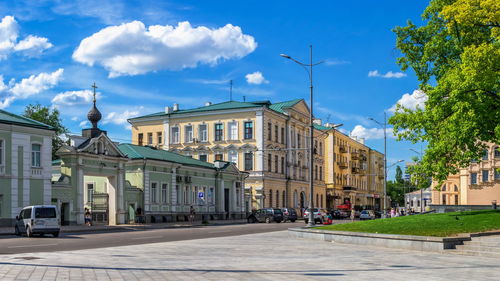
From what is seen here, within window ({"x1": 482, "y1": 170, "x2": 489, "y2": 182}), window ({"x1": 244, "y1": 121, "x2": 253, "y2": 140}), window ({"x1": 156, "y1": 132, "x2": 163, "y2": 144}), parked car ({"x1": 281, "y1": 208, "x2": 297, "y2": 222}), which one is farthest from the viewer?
window ({"x1": 482, "y1": 170, "x2": 489, "y2": 182})

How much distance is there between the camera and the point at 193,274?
42.3ft


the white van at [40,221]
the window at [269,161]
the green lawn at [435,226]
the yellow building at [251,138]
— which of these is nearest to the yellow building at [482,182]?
the yellow building at [251,138]

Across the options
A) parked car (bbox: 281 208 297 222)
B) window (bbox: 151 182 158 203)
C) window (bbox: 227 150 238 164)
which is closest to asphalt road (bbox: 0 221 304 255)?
window (bbox: 151 182 158 203)

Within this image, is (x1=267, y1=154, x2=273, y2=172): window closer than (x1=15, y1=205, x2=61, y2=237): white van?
No

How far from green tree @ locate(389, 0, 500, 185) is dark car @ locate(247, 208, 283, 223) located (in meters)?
27.6

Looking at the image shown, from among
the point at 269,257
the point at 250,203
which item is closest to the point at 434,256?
the point at 269,257

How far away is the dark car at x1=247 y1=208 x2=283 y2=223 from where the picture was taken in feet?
190

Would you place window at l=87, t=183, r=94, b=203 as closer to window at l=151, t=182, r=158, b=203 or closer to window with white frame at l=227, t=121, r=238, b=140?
window at l=151, t=182, r=158, b=203

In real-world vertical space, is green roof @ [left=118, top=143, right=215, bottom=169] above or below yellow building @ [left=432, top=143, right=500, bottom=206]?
above

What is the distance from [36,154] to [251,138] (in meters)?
35.5

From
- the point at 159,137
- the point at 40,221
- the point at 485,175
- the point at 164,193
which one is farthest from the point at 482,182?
the point at 40,221

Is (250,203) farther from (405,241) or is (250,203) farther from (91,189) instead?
(405,241)

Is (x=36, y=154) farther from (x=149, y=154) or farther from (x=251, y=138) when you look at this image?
(x=251, y=138)

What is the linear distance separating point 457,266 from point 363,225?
12.5 metres
